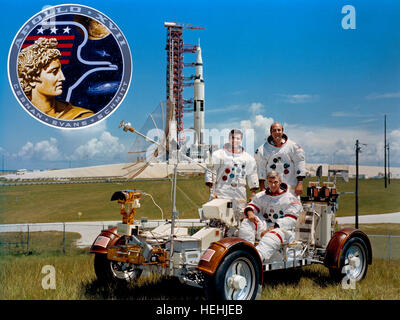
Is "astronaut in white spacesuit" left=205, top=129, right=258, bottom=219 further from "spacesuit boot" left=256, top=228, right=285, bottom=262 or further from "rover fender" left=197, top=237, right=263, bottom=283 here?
"rover fender" left=197, top=237, right=263, bottom=283

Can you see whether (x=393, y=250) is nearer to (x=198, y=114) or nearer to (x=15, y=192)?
(x=15, y=192)

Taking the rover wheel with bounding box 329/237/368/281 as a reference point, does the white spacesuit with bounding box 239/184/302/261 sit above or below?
above

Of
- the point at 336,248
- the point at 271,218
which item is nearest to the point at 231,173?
the point at 271,218

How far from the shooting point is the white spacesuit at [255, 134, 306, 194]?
695cm

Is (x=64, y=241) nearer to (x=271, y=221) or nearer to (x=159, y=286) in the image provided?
(x=159, y=286)

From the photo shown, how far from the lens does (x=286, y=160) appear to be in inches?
275

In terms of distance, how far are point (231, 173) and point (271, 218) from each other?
50.1 inches

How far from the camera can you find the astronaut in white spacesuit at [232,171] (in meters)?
6.92

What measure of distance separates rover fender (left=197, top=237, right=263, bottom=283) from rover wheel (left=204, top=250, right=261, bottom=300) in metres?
0.06

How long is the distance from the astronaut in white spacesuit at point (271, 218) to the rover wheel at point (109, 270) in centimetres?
180

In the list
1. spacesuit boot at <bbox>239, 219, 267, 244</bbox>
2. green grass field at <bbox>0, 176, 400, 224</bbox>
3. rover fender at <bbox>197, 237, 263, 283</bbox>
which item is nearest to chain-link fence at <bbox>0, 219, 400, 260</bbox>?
spacesuit boot at <bbox>239, 219, 267, 244</bbox>

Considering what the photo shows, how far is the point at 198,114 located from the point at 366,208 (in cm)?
2522
